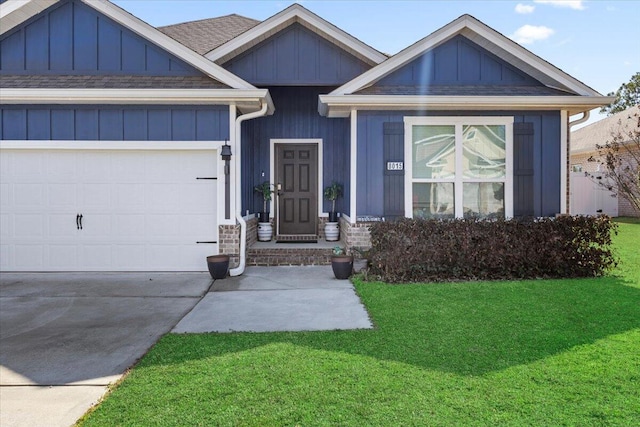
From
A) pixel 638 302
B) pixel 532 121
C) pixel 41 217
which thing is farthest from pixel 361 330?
pixel 41 217

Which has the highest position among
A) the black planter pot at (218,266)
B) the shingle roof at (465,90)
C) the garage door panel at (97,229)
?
the shingle roof at (465,90)

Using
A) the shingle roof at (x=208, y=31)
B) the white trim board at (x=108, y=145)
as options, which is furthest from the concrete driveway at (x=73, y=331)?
the shingle roof at (x=208, y=31)

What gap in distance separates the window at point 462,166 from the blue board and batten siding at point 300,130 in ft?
7.80

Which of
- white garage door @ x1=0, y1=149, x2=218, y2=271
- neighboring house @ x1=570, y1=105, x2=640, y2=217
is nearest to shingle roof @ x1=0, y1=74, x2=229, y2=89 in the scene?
white garage door @ x1=0, y1=149, x2=218, y2=271

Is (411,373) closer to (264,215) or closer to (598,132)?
(264,215)

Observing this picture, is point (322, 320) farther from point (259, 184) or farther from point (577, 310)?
A: point (259, 184)

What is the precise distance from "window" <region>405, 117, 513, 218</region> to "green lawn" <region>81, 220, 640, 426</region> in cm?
310

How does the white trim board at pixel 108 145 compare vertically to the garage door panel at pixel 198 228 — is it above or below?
above

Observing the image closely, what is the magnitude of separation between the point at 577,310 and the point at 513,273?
→ 6.43 feet

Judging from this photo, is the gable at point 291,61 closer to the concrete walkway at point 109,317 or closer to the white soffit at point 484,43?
the white soffit at point 484,43

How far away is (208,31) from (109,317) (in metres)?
8.94

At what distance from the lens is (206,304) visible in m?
5.96

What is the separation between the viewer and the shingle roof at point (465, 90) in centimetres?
811

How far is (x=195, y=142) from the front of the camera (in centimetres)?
802
